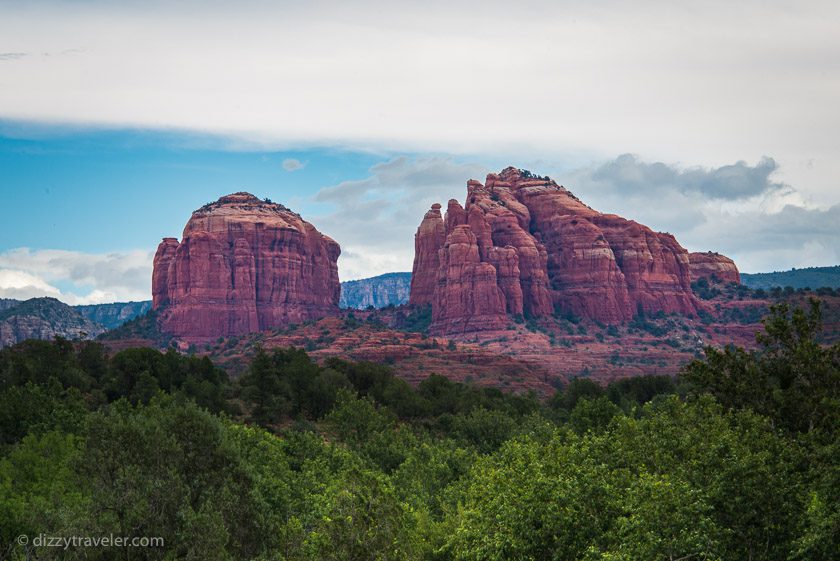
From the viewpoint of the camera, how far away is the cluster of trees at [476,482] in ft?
124

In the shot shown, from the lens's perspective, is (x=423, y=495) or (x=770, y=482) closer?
(x=770, y=482)

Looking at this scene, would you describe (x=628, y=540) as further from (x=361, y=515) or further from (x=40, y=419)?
(x=40, y=419)

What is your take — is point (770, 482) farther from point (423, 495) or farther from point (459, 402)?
point (459, 402)

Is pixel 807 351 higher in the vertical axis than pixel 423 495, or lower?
higher

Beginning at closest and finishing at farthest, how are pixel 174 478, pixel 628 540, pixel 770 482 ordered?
pixel 628 540 < pixel 770 482 < pixel 174 478

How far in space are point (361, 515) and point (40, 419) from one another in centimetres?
5266

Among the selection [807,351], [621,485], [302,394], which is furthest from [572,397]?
[621,485]

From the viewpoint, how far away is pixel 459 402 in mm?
130500

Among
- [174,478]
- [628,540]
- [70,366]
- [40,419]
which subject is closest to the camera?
[628,540]

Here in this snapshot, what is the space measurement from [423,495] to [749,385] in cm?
2223

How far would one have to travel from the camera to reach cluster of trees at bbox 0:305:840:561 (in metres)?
37.9

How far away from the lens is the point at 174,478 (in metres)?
56.4

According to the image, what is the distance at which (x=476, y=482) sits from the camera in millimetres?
56594

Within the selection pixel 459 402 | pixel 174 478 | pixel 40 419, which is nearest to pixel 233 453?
pixel 174 478
